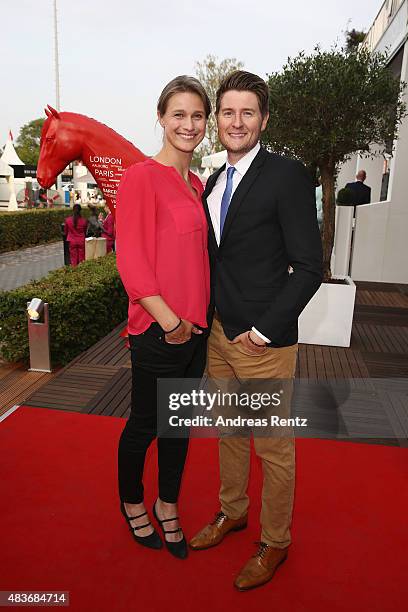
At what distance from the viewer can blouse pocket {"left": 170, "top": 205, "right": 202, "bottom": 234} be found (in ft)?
6.09


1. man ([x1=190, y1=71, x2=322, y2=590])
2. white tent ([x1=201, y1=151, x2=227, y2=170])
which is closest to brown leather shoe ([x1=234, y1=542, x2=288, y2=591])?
man ([x1=190, y1=71, x2=322, y2=590])

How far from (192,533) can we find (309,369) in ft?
8.72

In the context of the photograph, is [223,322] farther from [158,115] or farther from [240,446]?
[158,115]

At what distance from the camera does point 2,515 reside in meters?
2.44

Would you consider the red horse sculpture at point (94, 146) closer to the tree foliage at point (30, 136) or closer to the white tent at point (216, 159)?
the white tent at point (216, 159)

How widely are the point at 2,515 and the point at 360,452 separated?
2.19m

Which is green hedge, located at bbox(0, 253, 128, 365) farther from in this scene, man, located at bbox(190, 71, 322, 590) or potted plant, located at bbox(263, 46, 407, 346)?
man, located at bbox(190, 71, 322, 590)

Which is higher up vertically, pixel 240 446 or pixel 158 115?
pixel 158 115

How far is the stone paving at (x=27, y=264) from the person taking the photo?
990 centimetres

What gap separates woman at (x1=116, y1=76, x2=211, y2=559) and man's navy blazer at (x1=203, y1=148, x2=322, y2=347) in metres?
0.13

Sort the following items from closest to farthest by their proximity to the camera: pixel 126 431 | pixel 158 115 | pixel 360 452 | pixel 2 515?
pixel 158 115 < pixel 126 431 < pixel 2 515 < pixel 360 452

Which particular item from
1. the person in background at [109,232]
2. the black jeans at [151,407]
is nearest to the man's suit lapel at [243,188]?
the black jeans at [151,407]

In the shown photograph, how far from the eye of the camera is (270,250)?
6.09ft

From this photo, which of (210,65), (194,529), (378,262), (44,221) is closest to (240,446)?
(194,529)
